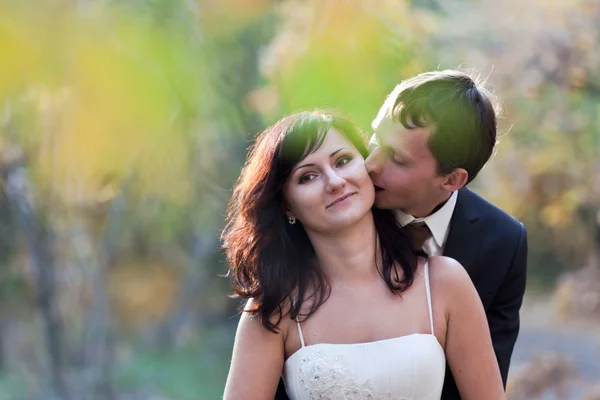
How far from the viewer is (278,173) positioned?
2.12 m

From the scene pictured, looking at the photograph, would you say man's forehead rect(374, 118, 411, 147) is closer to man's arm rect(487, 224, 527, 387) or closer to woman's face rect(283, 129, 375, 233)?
woman's face rect(283, 129, 375, 233)

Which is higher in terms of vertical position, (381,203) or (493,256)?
Result: (381,203)

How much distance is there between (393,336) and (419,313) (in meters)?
0.09

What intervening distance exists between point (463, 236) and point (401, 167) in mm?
336

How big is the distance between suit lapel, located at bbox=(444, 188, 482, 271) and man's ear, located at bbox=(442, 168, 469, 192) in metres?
0.12

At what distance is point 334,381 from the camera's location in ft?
6.77

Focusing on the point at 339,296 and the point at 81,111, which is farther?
the point at 81,111

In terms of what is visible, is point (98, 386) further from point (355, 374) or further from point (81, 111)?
point (355, 374)

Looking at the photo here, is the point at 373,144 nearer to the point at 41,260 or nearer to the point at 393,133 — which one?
the point at 393,133

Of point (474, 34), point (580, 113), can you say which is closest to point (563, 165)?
point (580, 113)

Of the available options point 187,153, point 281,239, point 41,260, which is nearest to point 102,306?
point 41,260

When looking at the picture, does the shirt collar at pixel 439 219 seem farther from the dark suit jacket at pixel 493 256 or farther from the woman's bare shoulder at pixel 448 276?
the woman's bare shoulder at pixel 448 276

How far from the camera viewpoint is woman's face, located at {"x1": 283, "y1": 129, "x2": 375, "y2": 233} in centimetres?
208

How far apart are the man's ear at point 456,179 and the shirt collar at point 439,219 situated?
0.27ft
